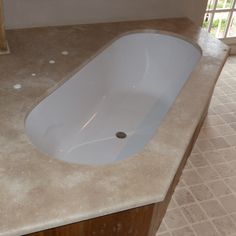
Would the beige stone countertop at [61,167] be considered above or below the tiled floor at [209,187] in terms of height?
above

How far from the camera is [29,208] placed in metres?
1.11

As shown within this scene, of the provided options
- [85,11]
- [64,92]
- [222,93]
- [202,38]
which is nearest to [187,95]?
[64,92]

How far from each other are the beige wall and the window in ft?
1.91

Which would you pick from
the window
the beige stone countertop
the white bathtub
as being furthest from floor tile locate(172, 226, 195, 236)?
the window

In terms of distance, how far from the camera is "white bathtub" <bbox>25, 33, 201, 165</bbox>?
196cm

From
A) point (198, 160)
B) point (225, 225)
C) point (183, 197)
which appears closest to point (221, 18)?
point (198, 160)

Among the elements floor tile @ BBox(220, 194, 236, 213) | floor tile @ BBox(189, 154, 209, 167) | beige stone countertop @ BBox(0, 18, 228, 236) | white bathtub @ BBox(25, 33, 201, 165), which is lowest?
floor tile @ BBox(220, 194, 236, 213)

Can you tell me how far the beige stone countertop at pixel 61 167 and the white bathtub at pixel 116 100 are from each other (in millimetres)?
151

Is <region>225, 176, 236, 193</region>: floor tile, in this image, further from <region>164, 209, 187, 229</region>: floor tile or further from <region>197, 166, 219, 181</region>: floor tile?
<region>164, 209, 187, 229</region>: floor tile

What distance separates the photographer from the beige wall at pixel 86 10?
2.17 m

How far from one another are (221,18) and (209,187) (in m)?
1.98

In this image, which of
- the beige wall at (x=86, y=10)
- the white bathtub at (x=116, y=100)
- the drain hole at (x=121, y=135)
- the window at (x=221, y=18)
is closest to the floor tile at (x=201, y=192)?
the white bathtub at (x=116, y=100)

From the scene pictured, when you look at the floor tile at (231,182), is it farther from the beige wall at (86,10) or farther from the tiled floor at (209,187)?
the beige wall at (86,10)

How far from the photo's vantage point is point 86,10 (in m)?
2.36
